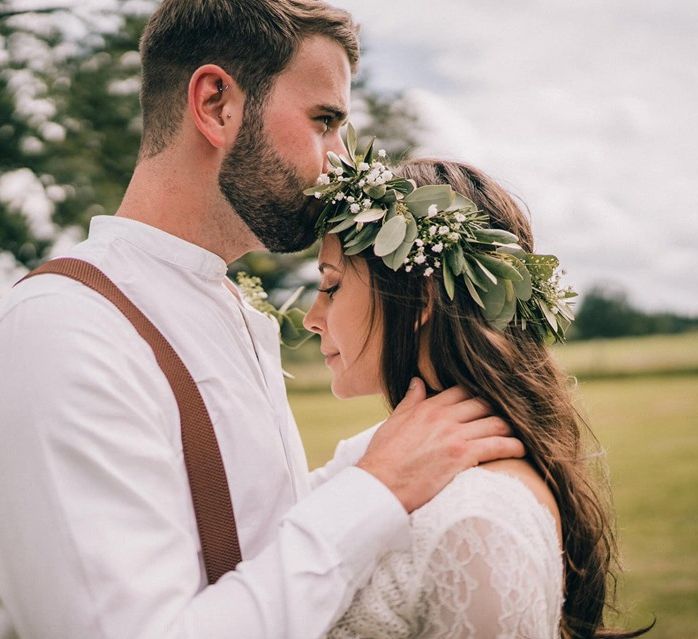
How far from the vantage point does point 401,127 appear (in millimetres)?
29562

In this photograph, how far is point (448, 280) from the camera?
263 centimetres

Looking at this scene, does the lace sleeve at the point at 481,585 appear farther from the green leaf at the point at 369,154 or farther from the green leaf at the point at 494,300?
the green leaf at the point at 369,154

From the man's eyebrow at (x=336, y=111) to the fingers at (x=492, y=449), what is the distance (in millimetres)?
1249

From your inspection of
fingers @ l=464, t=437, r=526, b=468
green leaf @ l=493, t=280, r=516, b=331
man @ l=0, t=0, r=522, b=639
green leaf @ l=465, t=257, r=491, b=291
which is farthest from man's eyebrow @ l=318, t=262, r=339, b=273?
fingers @ l=464, t=437, r=526, b=468

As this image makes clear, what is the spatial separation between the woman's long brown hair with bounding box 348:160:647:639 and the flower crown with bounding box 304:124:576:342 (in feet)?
0.22

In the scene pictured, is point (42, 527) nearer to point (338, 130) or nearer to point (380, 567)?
point (380, 567)

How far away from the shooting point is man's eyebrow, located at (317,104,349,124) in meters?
2.90

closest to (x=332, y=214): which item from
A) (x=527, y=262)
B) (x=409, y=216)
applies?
(x=409, y=216)

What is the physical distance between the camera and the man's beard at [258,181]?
9.32ft

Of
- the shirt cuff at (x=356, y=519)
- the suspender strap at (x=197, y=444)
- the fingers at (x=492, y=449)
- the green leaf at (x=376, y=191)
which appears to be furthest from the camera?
the green leaf at (x=376, y=191)

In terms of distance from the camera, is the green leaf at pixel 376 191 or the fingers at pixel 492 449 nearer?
the fingers at pixel 492 449

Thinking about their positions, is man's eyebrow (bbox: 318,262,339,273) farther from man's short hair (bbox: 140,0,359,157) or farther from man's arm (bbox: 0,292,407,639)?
man's arm (bbox: 0,292,407,639)

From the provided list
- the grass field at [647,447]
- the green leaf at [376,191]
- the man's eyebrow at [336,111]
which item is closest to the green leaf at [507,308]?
the green leaf at [376,191]

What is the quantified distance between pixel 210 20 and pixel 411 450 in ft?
5.26
